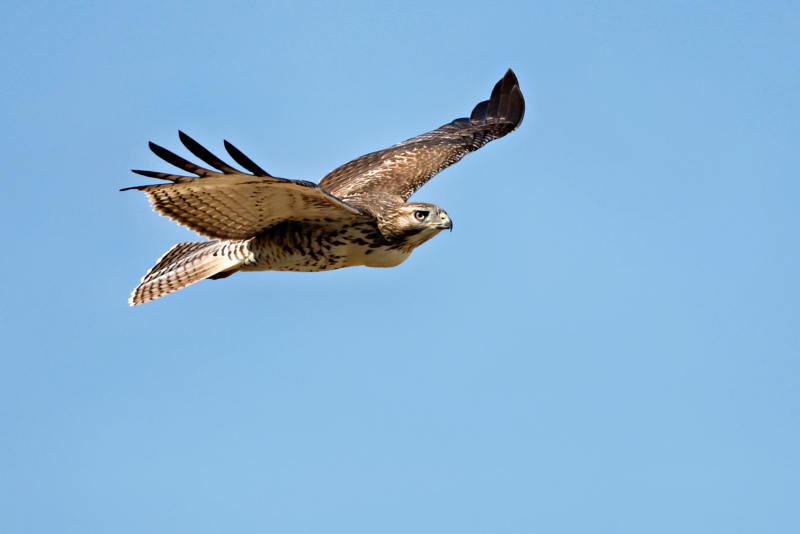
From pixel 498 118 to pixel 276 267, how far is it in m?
5.72

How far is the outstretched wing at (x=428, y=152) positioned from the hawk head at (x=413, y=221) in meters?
1.90

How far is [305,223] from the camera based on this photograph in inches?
411

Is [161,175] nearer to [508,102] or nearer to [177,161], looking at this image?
[177,161]

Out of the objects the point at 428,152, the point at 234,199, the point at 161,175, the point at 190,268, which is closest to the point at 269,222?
the point at 234,199

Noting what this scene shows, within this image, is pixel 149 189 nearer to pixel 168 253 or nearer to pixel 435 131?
pixel 168 253

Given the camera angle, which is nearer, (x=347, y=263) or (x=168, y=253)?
(x=347, y=263)

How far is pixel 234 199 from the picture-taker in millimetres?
9773

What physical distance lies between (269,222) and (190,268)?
1.25 m

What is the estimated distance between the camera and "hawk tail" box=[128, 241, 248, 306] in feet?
35.8

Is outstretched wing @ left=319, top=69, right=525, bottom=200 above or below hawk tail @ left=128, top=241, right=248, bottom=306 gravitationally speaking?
above

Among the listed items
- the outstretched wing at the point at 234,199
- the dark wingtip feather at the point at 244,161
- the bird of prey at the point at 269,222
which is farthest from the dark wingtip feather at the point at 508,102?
the dark wingtip feather at the point at 244,161

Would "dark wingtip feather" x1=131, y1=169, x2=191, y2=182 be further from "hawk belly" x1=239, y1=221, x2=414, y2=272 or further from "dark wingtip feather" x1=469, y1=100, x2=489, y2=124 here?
"dark wingtip feather" x1=469, y1=100, x2=489, y2=124

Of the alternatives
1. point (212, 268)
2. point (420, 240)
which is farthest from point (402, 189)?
point (212, 268)

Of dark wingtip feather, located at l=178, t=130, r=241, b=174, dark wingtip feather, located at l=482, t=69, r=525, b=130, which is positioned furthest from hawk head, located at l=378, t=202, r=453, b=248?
dark wingtip feather, located at l=482, t=69, r=525, b=130
